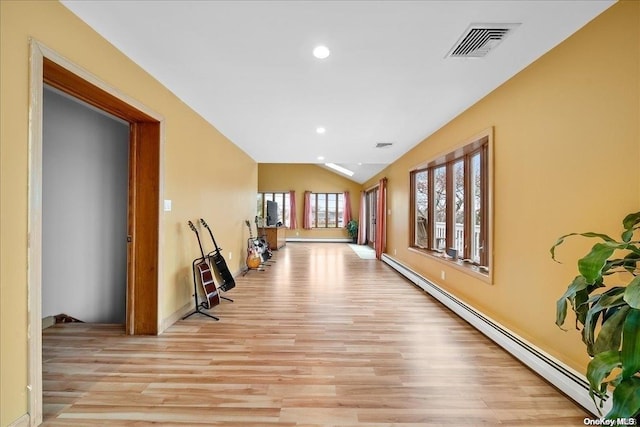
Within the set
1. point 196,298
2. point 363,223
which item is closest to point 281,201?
point 363,223

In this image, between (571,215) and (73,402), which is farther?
(571,215)

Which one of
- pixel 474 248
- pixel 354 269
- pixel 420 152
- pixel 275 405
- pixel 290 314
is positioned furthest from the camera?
pixel 354 269

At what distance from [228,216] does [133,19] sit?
340cm

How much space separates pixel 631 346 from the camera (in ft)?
3.18

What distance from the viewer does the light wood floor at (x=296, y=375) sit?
174cm

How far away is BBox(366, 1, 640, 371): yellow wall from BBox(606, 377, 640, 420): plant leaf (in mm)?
1049

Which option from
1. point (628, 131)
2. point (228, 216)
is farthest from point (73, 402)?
point (628, 131)

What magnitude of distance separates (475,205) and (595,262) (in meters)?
2.72

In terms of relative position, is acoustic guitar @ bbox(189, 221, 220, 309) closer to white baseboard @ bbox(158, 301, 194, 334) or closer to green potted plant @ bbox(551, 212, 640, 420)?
white baseboard @ bbox(158, 301, 194, 334)

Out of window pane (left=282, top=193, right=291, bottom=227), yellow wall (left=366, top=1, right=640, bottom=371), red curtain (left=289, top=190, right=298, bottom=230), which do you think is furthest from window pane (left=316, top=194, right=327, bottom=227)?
yellow wall (left=366, top=1, right=640, bottom=371)

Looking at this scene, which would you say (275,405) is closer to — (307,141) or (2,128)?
(2,128)

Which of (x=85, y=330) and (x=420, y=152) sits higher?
(x=420, y=152)

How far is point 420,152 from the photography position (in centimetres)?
500

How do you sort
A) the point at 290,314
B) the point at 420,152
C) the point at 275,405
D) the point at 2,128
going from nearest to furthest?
the point at 2,128 < the point at 275,405 < the point at 290,314 < the point at 420,152
